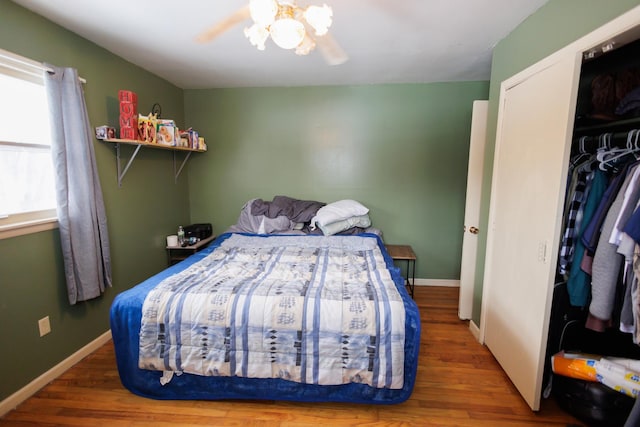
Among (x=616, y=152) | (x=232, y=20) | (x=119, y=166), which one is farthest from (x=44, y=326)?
(x=616, y=152)

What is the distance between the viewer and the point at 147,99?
2.83m

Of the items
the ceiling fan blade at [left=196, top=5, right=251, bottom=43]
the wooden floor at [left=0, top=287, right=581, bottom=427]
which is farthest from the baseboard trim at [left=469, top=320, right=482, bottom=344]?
the ceiling fan blade at [left=196, top=5, right=251, bottom=43]

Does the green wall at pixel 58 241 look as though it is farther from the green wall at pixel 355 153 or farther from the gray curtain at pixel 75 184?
the green wall at pixel 355 153

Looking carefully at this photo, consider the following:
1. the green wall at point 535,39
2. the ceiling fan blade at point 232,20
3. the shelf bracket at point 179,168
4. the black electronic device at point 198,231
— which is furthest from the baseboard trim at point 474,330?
the shelf bracket at point 179,168

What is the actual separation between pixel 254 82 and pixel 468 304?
323 centimetres

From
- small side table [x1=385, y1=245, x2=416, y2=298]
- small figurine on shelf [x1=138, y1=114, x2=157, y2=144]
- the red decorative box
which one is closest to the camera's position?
the red decorative box

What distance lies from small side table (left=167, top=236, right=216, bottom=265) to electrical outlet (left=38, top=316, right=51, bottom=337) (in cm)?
121

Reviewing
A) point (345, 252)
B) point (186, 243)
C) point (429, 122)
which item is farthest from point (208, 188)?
point (429, 122)

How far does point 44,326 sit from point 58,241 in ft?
1.83

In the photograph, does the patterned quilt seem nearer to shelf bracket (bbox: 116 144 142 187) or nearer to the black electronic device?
shelf bracket (bbox: 116 144 142 187)

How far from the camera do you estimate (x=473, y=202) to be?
2.53 metres

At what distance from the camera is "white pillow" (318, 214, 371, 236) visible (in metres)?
3.00

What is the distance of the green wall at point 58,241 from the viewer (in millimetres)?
1675

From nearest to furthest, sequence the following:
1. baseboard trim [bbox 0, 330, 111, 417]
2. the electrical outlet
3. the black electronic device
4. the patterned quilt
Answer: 1. the patterned quilt
2. baseboard trim [bbox 0, 330, 111, 417]
3. the electrical outlet
4. the black electronic device
